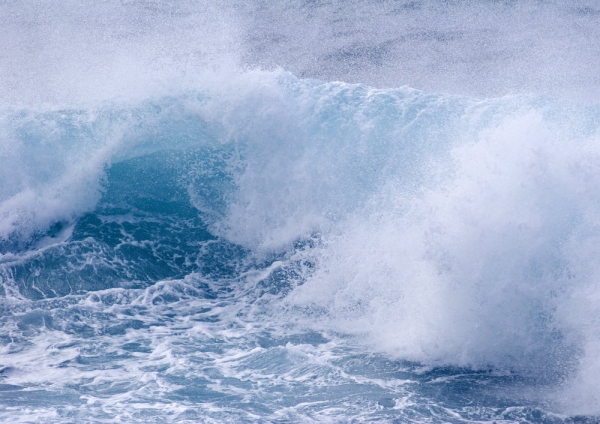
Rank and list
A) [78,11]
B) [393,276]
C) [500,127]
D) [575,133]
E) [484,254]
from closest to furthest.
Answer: [484,254] < [393,276] < [500,127] < [575,133] < [78,11]

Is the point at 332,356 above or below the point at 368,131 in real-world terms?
below

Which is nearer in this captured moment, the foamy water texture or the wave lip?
the foamy water texture

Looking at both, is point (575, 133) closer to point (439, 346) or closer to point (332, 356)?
point (439, 346)

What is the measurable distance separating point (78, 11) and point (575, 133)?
1387 centimetres

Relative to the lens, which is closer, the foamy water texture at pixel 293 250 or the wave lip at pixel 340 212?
the foamy water texture at pixel 293 250

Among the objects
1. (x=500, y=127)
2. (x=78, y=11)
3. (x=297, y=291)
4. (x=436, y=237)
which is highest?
(x=78, y=11)

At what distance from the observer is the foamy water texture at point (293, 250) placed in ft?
20.6

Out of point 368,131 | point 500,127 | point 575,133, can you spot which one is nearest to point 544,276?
point 500,127

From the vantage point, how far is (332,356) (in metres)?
6.89

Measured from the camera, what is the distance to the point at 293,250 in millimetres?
9172

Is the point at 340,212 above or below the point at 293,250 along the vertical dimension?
above

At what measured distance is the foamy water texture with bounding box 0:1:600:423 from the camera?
6273 mm

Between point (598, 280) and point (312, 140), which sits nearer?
point (598, 280)

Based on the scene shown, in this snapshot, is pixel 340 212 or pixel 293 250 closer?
pixel 293 250
